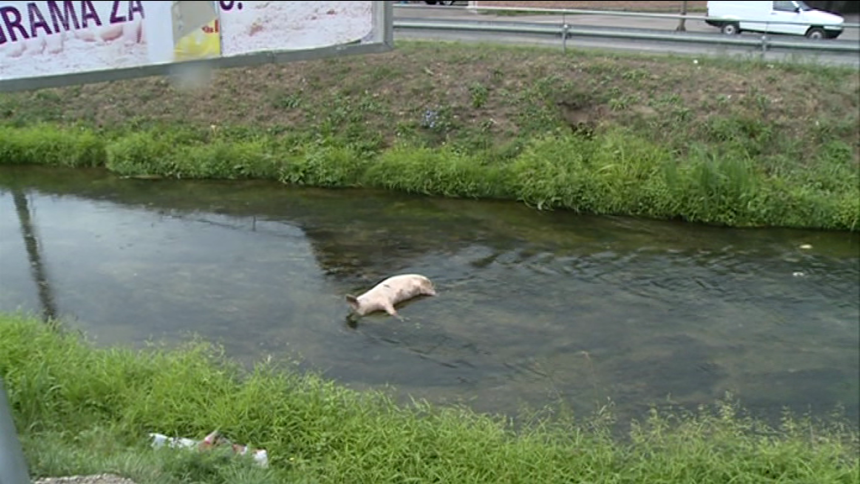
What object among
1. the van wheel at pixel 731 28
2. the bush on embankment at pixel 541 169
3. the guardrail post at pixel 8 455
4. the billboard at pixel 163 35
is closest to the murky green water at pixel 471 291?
the bush on embankment at pixel 541 169

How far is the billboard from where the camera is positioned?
19.3ft

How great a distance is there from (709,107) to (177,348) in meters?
8.15

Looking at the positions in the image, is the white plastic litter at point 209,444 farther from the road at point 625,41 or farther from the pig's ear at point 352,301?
the road at point 625,41

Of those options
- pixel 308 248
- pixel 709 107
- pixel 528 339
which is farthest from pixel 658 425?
pixel 709 107

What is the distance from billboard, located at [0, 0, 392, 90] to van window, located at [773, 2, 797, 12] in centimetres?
1551

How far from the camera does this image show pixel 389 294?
7.37 m

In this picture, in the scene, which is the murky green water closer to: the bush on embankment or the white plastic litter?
the bush on embankment

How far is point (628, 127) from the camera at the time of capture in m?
11.5

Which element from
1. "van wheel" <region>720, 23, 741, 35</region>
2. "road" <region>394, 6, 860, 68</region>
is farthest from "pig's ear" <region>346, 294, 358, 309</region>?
"van wheel" <region>720, 23, 741, 35</region>

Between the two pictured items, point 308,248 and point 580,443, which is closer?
point 580,443

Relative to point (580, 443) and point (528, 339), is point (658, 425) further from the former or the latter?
→ point (528, 339)

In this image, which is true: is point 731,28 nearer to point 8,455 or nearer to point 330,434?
point 330,434

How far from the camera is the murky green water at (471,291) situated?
20.7ft

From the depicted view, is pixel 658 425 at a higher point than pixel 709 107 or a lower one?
lower
